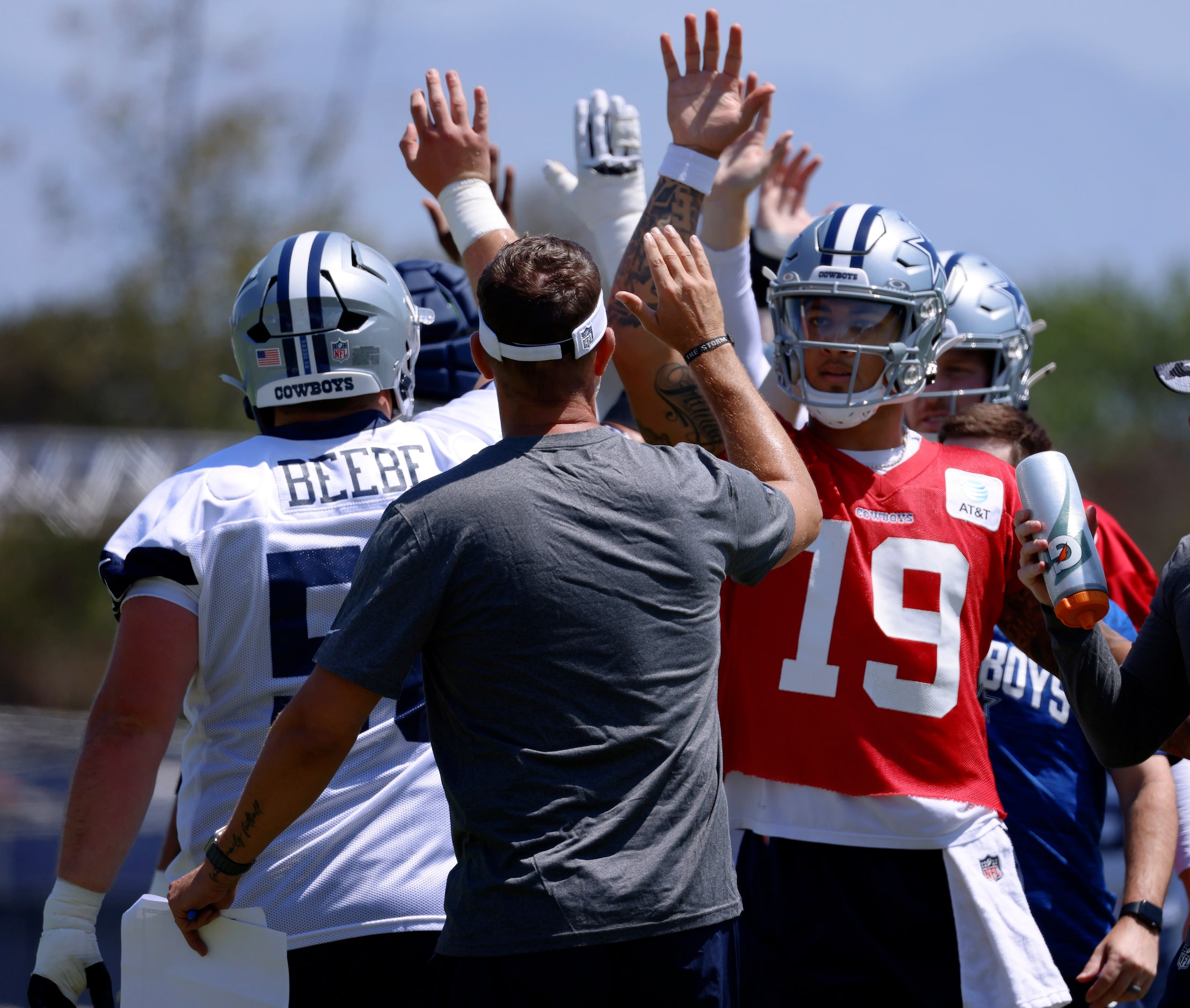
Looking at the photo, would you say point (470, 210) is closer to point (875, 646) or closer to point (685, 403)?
point (685, 403)

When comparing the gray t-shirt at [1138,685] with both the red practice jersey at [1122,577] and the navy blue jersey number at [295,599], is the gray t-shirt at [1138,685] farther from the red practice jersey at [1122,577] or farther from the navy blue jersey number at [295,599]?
the navy blue jersey number at [295,599]

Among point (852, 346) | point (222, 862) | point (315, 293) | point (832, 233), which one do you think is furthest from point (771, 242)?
point (222, 862)

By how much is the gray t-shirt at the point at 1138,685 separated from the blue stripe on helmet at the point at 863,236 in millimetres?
1042

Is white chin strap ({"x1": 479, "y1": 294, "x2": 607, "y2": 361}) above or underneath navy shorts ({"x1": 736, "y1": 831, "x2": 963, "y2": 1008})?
above

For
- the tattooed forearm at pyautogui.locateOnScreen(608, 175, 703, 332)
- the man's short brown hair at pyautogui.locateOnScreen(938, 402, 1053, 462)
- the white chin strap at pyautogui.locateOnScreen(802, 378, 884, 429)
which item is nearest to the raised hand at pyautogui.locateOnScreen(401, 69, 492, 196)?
the tattooed forearm at pyautogui.locateOnScreen(608, 175, 703, 332)

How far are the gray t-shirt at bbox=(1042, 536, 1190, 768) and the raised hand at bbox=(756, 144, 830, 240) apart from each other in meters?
3.24

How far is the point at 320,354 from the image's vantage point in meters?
3.12

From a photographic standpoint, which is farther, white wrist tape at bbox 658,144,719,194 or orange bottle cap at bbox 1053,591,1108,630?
white wrist tape at bbox 658,144,719,194

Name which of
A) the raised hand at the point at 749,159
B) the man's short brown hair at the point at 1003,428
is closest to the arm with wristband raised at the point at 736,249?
the raised hand at the point at 749,159

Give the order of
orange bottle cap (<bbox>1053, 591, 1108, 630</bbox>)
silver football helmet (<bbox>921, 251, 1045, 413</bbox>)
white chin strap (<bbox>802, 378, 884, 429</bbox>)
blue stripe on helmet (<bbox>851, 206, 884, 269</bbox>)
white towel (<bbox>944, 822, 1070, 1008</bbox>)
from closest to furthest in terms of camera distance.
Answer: orange bottle cap (<bbox>1053, 591, 1108, 630</bbox>)
white towel (<bbox>944, 822, 1070, 1008</bbox>)
white chin strap (<bbox>802, 378, 884, 429</bbox>)
blue stripe on helmet (<bbox>851, 206, 884, 269</bbox>)
silver football helmet (<bbox>921, 251, 1045, 413</bbox>)

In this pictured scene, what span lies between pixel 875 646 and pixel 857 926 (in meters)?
0.63

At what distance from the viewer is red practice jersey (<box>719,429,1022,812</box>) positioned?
10.1 feet

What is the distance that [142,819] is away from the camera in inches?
114

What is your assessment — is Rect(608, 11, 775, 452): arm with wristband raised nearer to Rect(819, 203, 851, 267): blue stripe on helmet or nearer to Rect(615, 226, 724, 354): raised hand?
Rect(819, 203, 851, 267): blue stripe on helmet
